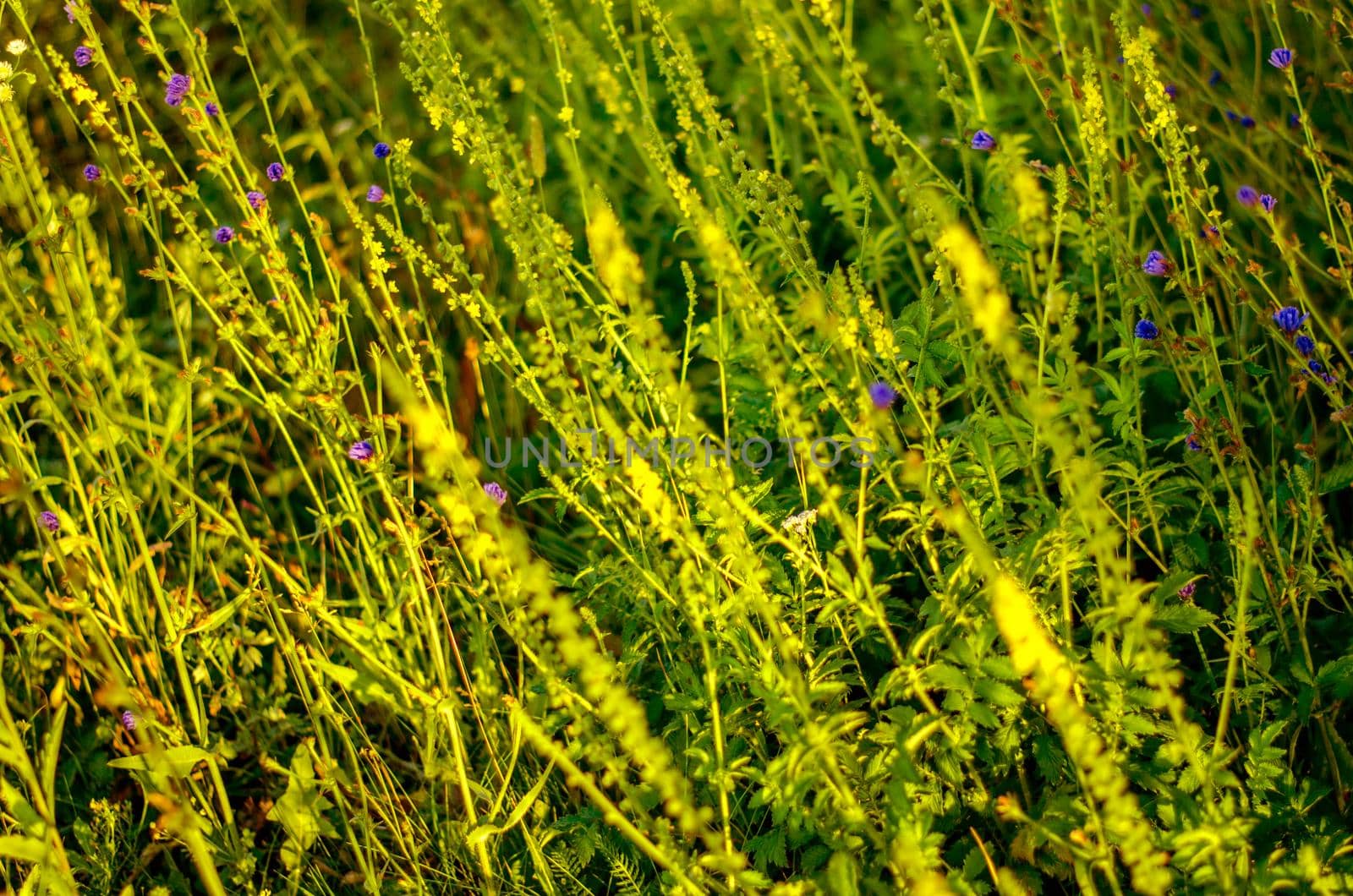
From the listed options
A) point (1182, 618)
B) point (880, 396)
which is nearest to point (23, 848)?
point (880, 396)

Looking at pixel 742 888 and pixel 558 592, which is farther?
pixel 558 592

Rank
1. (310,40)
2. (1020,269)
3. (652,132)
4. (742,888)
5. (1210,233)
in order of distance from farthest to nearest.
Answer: (310,40)
(1020,269)
(652,132)
(1210,233)
(742,888)

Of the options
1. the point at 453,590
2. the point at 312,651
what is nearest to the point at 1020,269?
the point at 453,590

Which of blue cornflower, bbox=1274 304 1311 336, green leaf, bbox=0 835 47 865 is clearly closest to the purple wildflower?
blue cornflower, bbox=1274 304 1311 336

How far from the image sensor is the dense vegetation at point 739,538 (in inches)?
61.8

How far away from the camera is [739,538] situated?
1.53 m

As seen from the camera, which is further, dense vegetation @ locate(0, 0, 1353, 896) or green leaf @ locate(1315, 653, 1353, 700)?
green leaf @ locate(1315, 653, 1353, 700)

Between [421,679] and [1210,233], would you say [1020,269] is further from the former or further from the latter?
[421,679]

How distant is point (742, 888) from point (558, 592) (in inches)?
36.8

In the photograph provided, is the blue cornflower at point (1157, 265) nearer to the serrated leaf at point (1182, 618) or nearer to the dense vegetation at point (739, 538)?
the dense vegetation at point (739, 538)

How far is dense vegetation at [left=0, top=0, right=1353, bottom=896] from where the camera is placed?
5.15 ft

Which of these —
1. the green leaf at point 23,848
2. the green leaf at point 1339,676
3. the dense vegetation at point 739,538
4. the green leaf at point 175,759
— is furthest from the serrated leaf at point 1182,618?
the green leaf at point 23,848

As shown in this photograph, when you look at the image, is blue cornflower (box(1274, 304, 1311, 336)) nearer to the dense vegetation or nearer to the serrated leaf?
the dense vegetation

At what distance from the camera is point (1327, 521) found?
209 cm
